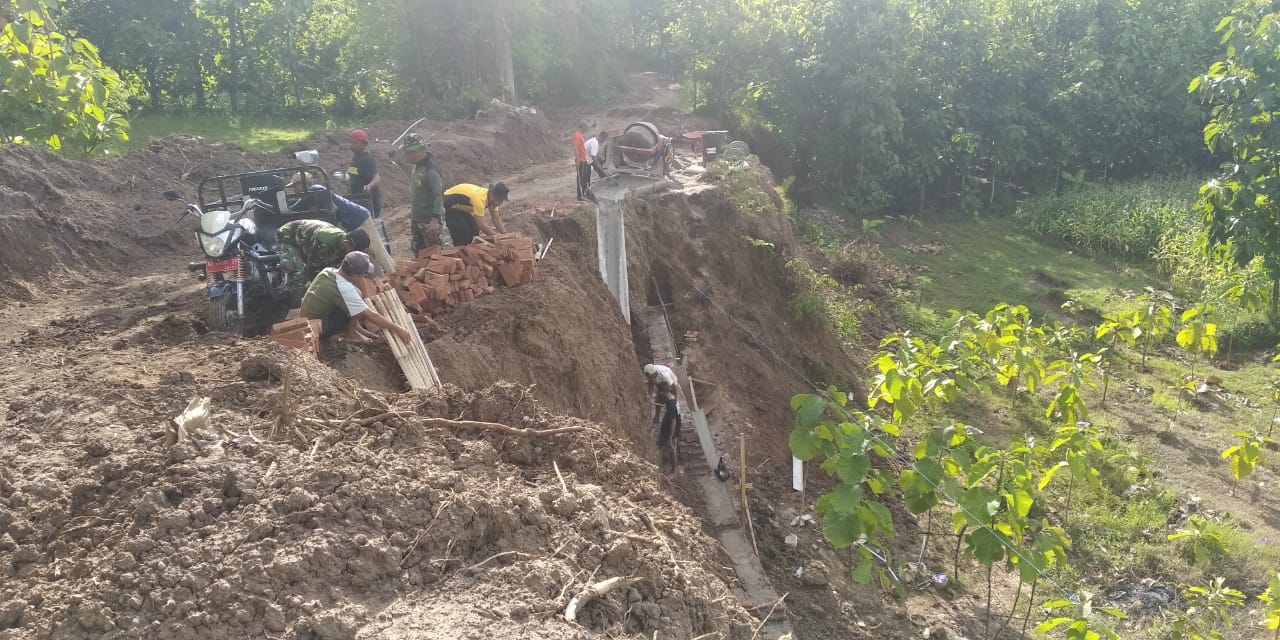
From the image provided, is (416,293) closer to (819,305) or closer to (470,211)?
(470,211)

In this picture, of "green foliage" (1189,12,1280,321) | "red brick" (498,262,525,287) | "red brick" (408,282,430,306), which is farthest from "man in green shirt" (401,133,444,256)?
"green foliage" (1189,12,1280,321)

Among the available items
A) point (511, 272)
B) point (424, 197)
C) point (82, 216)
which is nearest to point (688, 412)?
point (511, 272)

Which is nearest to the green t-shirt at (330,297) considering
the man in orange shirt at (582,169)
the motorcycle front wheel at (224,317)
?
the motorcycle front wheel at (224,317)

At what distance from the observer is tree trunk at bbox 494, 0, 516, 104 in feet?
75.6

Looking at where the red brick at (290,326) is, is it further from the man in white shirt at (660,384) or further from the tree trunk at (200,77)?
the tree trunk at (200,77)

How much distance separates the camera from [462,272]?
27.9ft

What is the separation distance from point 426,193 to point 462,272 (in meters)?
1.49

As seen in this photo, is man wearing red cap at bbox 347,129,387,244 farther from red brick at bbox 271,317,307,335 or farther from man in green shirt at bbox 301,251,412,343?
red brick at bbox 271,317,307,335

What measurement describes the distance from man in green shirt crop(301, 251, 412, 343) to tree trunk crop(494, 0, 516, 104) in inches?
669

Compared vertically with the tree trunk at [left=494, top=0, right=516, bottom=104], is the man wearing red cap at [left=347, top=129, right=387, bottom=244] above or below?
below

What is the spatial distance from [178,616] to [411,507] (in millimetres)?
1146

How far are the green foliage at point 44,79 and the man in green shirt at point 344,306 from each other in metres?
4.01

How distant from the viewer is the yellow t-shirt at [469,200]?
9.52 metres

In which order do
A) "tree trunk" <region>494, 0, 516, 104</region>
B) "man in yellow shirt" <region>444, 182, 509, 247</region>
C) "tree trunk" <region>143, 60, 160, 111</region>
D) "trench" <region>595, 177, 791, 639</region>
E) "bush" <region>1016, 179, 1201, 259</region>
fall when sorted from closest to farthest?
1. "trench" <region>595, 177, 791, 639</region>
2. "man in yellow shirt" <region>444, 182, 509, 247</region>
3. "bush" <region>1016, 179, 1201, 259</region>
4. "tree trunk" <region>494, 0, 516, 104</region>
5. "tree trunk" <region>143, 60, 160, 111</region>
